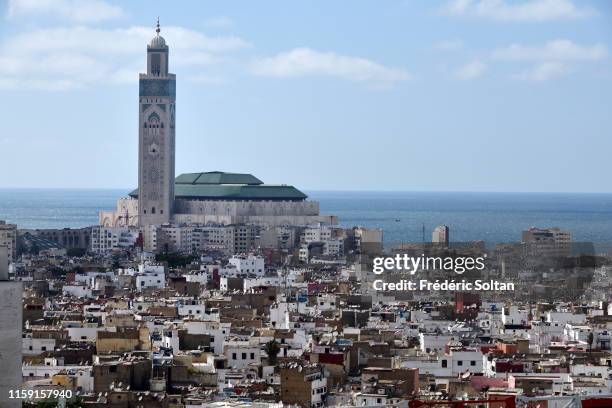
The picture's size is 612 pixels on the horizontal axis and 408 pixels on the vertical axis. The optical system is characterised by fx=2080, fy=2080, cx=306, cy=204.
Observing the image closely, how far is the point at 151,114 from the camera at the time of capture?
72.6 m

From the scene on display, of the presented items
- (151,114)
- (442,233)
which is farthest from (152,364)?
(151,114)

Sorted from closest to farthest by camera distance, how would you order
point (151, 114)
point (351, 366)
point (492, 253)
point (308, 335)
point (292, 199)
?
point (351, 366)
point (308, 335)
point (492, 253)
point (151, 114)
point (292, 199)

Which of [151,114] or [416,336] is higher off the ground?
[151,114]

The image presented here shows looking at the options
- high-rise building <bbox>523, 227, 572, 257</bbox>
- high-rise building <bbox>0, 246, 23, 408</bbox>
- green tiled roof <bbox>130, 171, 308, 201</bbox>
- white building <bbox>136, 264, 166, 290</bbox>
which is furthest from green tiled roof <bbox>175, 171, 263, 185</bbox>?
high-rise building <bbox>0, 246, 23, 408</bbox>

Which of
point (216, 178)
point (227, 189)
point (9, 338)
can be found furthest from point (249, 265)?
point (9, 338)

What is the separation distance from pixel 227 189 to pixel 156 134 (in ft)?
18.6

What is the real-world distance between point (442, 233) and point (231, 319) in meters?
25.6

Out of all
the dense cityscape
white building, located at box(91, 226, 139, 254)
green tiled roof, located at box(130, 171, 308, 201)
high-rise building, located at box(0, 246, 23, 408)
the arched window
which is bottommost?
the dense cityscape

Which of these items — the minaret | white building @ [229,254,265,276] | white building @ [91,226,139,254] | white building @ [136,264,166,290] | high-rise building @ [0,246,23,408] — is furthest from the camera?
the minaret

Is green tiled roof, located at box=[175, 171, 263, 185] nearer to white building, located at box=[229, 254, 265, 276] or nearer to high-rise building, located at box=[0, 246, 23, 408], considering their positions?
white building, located at box=[229, 254, 265, 276]

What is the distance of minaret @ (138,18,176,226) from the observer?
7225 cm

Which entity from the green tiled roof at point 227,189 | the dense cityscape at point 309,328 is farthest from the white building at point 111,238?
the green tiled roof at point 227,189

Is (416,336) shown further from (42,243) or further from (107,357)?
(42,243)

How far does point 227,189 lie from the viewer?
77375 mm
